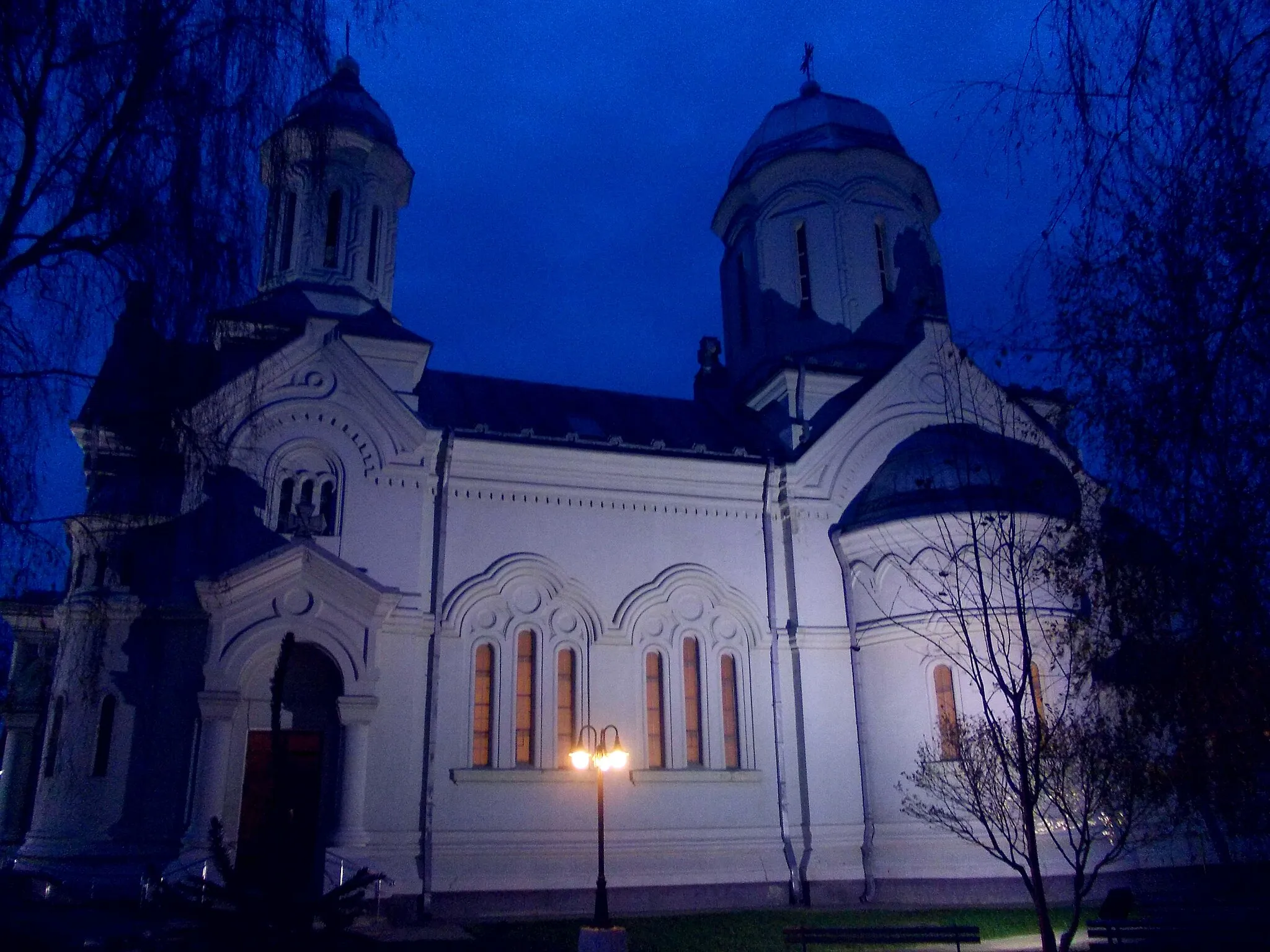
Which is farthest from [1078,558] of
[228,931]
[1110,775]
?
[228,931]

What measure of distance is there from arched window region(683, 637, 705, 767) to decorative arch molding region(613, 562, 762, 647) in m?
0.37

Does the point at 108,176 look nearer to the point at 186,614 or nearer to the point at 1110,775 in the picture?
the point at 186,614

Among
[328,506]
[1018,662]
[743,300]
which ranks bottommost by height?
[1018,662]

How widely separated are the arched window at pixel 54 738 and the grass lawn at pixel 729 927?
6653 mm

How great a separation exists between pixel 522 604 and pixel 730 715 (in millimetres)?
4485

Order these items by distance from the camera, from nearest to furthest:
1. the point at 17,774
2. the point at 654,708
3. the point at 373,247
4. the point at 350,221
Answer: the point at 654,708 → the point at 17,774 → the point at 350,221 → the point at 373,247

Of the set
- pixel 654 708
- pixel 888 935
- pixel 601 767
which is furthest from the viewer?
pixel 654 708

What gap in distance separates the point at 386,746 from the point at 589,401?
9350 mm

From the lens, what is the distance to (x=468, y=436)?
18.4 metres

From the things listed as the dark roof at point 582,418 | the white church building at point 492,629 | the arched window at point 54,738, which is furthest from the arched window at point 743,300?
the arched window at point 54,738

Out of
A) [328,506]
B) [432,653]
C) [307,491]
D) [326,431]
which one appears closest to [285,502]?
[307,491]

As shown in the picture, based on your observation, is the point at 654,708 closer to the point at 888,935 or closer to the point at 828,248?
the point at 888,935

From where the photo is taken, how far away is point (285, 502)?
1745cm

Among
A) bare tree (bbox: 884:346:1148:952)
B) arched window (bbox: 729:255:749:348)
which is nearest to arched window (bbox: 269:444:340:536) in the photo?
bare tree (bbox: 884:346:1148:952)
